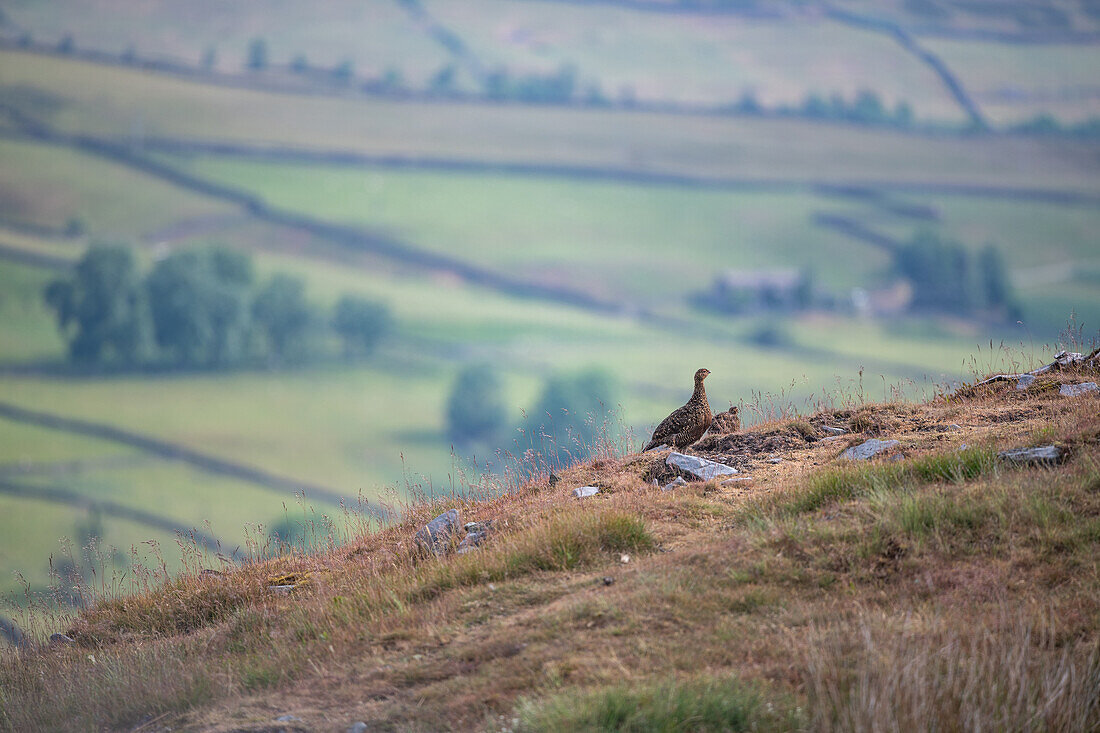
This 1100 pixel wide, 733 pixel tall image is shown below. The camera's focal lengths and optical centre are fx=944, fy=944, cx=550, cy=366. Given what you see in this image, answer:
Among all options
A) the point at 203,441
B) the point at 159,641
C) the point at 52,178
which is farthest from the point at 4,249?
the point at 159,641

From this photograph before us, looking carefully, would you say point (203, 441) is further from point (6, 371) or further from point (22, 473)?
point (6, 371)

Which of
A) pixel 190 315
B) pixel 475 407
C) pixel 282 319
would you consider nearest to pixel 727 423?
pixel 475 407

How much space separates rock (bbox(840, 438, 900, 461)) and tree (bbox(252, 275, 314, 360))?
160m

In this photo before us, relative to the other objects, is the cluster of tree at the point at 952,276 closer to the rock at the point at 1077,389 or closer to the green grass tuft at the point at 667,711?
the rock at the point at 1077,389

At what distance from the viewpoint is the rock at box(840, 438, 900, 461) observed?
10.3 metres

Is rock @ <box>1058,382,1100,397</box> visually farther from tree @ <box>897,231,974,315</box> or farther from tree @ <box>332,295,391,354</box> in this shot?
tree @ <box>897,231,974,315</box>

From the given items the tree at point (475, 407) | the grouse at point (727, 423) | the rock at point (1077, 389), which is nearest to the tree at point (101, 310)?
the tree at point (475, 407)

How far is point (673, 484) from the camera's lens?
1056cm

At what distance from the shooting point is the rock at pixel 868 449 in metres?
10.3

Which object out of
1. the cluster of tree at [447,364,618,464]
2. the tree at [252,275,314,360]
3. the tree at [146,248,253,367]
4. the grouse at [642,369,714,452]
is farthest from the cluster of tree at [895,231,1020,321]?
the grouse at [642,369,714,452]

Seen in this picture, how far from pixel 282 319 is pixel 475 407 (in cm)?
5024

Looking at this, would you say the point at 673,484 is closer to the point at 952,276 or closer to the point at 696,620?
the point at 696,620

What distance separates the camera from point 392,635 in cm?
830

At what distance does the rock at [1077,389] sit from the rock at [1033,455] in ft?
8.59
